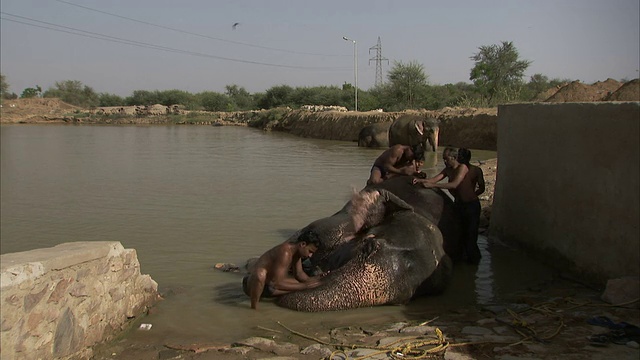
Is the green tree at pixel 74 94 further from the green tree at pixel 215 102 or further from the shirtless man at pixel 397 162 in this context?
the shirtless man at pixel 397 162

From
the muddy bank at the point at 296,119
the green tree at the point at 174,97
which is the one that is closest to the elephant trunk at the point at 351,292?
the muddy bank at the point at 296,119

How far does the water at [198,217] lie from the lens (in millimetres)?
5645

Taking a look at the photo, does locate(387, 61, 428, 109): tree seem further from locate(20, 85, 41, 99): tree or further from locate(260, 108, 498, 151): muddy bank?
locate(20, 85, 41, 99): tree

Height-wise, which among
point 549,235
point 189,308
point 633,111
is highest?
point 633,111

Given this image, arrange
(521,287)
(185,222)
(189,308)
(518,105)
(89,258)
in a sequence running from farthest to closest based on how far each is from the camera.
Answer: (185,222) < (518,105) < (521,287) < (189,308) < (89,258)

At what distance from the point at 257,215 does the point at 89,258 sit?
6.04 m

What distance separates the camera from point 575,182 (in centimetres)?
615

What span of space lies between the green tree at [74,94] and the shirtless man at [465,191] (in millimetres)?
93427

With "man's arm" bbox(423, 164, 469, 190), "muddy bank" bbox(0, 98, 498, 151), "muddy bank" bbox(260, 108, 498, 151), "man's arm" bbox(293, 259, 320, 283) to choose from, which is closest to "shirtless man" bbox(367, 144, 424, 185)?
"man's arm" bbox(423, 164, 469, 190)

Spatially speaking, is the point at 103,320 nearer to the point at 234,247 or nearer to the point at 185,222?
the point at 234,247

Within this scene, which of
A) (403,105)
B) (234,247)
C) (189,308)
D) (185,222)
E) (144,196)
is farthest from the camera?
(403,105)

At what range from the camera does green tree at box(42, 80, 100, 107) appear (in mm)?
94062

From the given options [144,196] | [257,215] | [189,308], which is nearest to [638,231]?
[189,308]

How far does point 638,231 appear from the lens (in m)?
5.24
